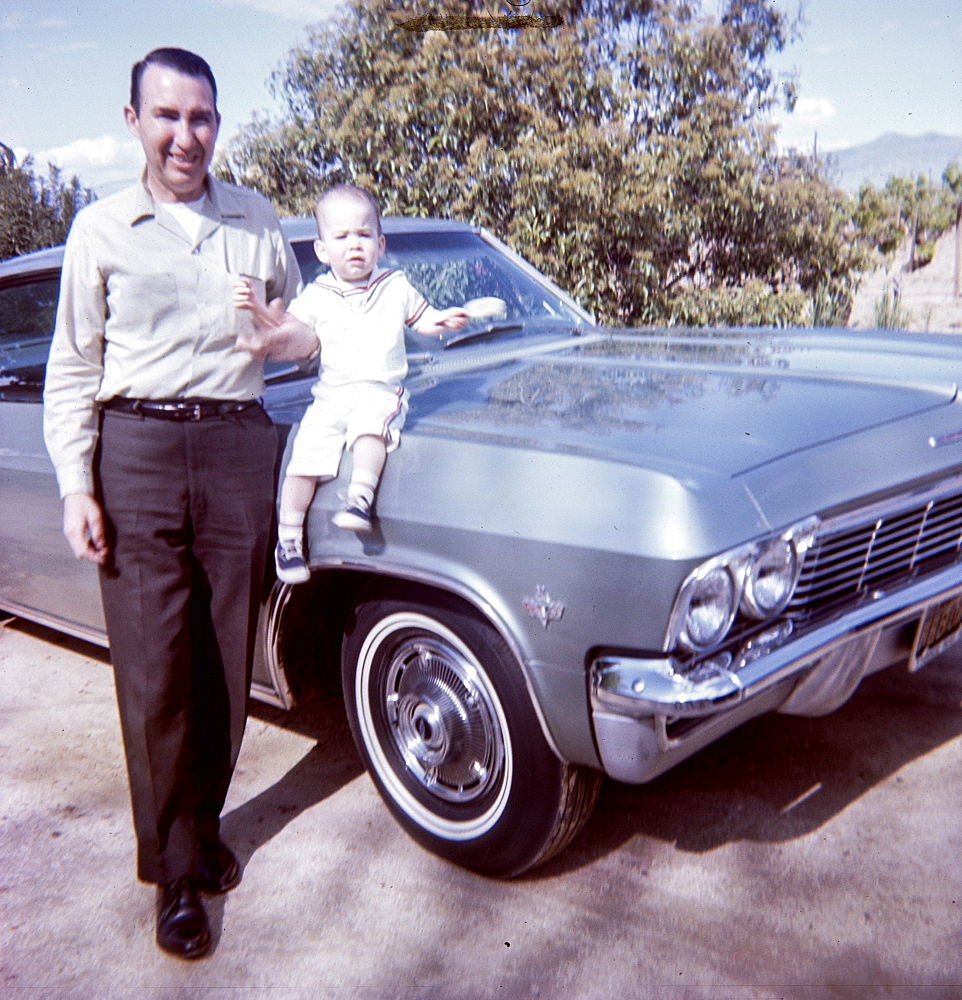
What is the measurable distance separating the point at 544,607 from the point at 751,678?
0.47m

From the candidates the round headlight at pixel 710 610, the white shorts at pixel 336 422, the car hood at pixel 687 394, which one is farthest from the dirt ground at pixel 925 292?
A: the round headlight at pixel 710 610

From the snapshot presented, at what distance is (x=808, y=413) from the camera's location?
2660 millimetres

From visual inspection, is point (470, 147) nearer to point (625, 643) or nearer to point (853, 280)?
point (853, 280)

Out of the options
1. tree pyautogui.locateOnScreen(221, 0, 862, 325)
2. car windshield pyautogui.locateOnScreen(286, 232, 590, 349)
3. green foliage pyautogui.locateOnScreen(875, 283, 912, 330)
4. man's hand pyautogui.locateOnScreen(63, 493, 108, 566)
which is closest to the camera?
man's hand pyautogui.locateOnScreen(63, 493, 108, 566)

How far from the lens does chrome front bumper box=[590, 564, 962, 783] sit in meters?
2.16

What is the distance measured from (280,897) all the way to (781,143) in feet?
27.3

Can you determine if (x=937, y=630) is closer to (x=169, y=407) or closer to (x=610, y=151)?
(x=169, y=407)

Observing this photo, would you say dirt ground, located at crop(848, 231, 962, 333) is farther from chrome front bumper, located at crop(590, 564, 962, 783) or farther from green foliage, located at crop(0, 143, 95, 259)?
chrome front bumper, located at crop(590, 564, 962, 783)

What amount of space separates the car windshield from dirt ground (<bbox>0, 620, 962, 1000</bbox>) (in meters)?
1.65

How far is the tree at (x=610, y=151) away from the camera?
8.36m

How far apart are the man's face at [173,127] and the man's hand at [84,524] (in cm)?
75

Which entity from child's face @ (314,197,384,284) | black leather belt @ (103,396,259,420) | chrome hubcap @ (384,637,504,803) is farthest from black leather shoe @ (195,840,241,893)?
child's face @ (314,197,384,284)

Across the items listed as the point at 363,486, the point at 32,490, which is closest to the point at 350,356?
the point at 363,486

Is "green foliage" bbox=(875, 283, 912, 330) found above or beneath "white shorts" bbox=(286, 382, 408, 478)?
beneath
